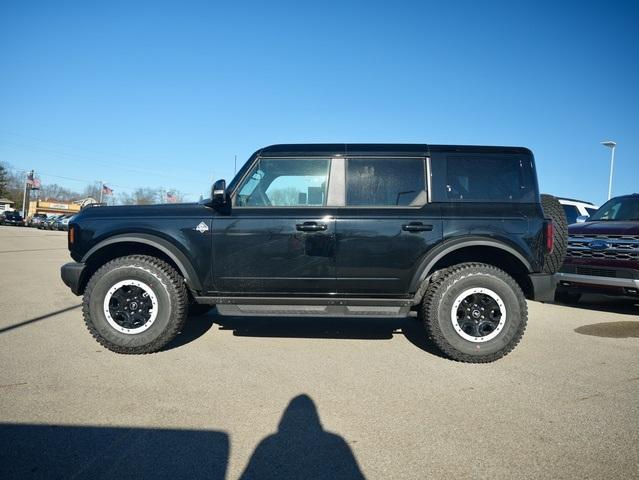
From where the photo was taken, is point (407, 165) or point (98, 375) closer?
point (98, 375)

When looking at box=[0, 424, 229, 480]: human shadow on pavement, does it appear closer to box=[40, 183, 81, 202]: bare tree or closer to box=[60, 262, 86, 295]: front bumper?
box=[60, 262, 86, 295]: front bumper

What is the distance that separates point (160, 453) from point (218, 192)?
7.81 ft

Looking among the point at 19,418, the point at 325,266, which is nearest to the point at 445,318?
the point at 325,266

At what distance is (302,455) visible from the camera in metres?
2.20

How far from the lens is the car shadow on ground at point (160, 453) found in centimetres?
202

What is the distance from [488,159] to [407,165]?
869 mm

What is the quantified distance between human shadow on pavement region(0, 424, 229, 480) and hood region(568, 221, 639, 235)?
623 cm

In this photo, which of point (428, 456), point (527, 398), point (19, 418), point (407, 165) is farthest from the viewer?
point (407, 165)

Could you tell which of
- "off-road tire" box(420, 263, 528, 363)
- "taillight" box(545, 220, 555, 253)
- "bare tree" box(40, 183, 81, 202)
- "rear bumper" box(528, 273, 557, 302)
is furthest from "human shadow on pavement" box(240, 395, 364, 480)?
"bare tree" box(40, 183, 81, 202)

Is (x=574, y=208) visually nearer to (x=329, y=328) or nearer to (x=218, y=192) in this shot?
(x=329, y=328)

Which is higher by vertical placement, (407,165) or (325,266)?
(407,165)

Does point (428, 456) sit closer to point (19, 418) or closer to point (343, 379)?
point (343, 379)

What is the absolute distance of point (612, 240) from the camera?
5.80 metres

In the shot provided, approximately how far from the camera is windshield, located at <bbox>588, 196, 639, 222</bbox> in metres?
6.77
